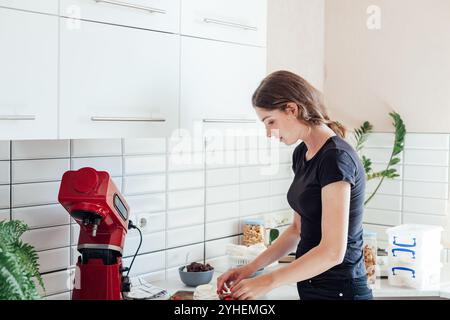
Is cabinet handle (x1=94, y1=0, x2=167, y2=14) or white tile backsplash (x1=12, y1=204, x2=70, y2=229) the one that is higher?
cabinet handle (x1=94, y1=0, x2=167, y2=14)

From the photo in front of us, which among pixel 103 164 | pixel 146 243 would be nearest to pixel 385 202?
pixel 146 243

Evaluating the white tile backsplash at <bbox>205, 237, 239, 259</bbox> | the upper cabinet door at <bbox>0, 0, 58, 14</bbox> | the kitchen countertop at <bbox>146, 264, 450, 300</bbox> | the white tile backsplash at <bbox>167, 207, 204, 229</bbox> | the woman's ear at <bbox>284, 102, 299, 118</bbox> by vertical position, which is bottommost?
the kitchen countertop at <bbox>146, 264, 450, 300</bbox>

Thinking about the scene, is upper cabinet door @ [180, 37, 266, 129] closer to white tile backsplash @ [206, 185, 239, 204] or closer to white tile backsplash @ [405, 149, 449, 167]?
white tile backsplash @ [206, 185, 239, 204]

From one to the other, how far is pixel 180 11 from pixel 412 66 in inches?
57.5

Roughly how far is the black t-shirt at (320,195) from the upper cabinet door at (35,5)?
91 centimetres

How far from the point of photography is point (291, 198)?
212 centimetres

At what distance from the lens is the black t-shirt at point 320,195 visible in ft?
6.28

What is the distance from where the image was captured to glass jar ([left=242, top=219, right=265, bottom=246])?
2.83m

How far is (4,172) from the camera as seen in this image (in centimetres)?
200

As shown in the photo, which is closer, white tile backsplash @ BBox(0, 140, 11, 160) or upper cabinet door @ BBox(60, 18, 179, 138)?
upper cabinet door @ BBox(60, 18, 179, 138)

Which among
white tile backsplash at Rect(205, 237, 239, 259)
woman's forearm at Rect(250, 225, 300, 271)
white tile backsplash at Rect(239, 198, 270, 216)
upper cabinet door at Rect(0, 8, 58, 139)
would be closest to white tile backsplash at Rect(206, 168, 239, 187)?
white tile backsplash at Rect(239, 198, 270, 216)

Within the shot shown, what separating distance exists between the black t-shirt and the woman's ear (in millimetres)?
145

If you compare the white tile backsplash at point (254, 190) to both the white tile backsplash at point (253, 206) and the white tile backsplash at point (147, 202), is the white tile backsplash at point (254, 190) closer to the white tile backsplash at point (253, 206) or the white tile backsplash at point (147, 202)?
the white tile backsplash at point (253, 206)

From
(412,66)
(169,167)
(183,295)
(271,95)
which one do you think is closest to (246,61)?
(271,95)
